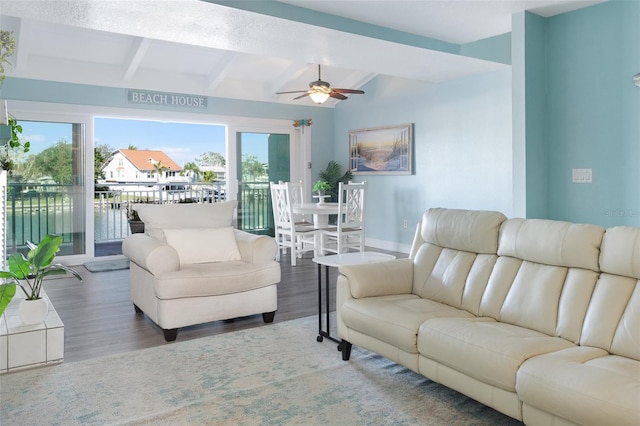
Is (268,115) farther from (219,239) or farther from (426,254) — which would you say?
(426,254)

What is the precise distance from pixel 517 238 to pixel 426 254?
67 cm

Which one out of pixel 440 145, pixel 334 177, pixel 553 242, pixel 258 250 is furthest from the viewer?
pixel 334 177

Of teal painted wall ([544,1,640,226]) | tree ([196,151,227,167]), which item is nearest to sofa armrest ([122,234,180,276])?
teal painted wall ([544,1,640,226])

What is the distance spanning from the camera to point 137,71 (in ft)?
22.4

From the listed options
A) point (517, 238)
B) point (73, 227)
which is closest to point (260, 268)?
point (517, 238)

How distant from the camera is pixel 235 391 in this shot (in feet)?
8.72

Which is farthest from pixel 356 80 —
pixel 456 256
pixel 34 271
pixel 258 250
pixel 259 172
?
pixel 34 271

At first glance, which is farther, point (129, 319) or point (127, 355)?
point (129, 319)

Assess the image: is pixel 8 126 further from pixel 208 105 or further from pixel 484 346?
pixel 208 105

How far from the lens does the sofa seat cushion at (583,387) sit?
1681 millimetres

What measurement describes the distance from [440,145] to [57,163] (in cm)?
500

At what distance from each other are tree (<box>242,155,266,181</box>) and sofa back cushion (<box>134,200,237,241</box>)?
11.6 ft

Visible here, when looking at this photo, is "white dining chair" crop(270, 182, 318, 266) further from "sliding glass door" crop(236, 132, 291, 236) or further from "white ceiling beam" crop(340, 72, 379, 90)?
"white ceiling beam" crop(340, 72, 379, 90)

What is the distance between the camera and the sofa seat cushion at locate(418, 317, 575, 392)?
207 cm
